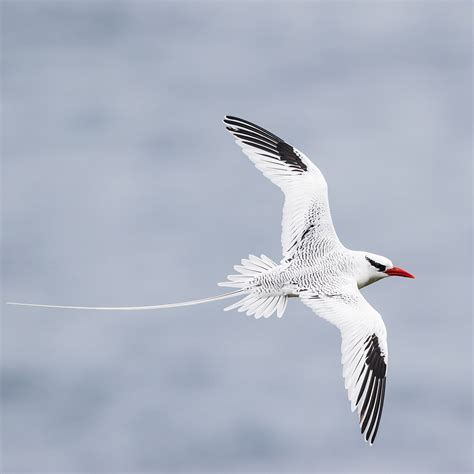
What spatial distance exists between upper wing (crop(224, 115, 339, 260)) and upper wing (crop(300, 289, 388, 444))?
1160 millimetres

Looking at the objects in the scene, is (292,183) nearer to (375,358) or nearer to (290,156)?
(290,156)

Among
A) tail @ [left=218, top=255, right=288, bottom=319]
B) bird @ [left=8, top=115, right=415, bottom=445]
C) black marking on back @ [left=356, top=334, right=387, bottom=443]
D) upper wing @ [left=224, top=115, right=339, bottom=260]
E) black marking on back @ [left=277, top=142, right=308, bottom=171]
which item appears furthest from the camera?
black marking on back @ [left=277, top=142, right=308, bottom=171]

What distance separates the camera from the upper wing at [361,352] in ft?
44.2

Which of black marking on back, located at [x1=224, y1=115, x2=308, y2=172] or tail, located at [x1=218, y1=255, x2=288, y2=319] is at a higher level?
black marking on back, located at [x1=224, y1=115, x2=308, y2=172]

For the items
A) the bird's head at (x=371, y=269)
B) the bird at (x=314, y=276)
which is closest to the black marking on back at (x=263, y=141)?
the bird at (x=314, y=276)

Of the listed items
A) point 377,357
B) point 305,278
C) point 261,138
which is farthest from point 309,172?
point 377,357

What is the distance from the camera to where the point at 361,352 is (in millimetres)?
13758

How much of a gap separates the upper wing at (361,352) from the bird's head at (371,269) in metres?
0.87

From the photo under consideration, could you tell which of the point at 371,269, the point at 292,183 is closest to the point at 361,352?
the point at 371,269

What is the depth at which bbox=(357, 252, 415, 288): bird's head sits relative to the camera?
14898mm

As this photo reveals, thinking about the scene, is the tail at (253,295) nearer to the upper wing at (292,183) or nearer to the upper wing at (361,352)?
the upper wing at (292,183)

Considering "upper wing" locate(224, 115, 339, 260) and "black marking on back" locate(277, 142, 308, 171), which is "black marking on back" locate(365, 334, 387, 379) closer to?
"upper wing" locate(224, 115, 339, 260)

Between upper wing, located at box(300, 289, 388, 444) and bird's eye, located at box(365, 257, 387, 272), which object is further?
bird's eye, located at box(365, 257, 387, 272)

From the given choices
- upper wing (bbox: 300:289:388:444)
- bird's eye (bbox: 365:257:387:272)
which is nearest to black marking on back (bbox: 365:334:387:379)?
upper wing (bbox: 300:289:388:444)
